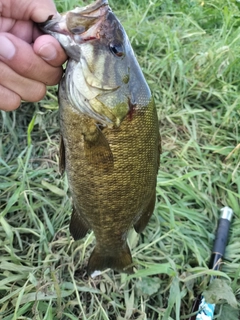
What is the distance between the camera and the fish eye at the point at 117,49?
117 cm

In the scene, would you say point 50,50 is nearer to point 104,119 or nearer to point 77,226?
point 104,119

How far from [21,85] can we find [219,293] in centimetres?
123

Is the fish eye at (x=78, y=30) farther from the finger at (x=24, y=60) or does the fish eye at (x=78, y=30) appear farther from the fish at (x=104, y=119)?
the finger at (x=24, y=60)

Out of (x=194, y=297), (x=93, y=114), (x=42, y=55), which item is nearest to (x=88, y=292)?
(x=194, y=297)

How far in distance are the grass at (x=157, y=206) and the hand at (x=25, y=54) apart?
0.33 metres

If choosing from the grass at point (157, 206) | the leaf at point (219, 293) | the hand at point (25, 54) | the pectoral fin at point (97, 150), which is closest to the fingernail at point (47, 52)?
the hand at point (25, 54)

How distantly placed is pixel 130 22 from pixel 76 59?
2582mm

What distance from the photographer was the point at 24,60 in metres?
1.25

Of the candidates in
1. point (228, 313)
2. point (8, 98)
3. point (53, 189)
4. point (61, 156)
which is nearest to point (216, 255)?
point (228, 313)

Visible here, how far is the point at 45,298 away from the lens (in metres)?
1.78

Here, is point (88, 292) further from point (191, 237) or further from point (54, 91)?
point (54, 91)

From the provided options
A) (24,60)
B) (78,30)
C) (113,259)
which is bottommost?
(113,259)

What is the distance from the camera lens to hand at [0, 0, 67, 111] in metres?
1.19

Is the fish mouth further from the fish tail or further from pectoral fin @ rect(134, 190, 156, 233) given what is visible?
the fish tail
